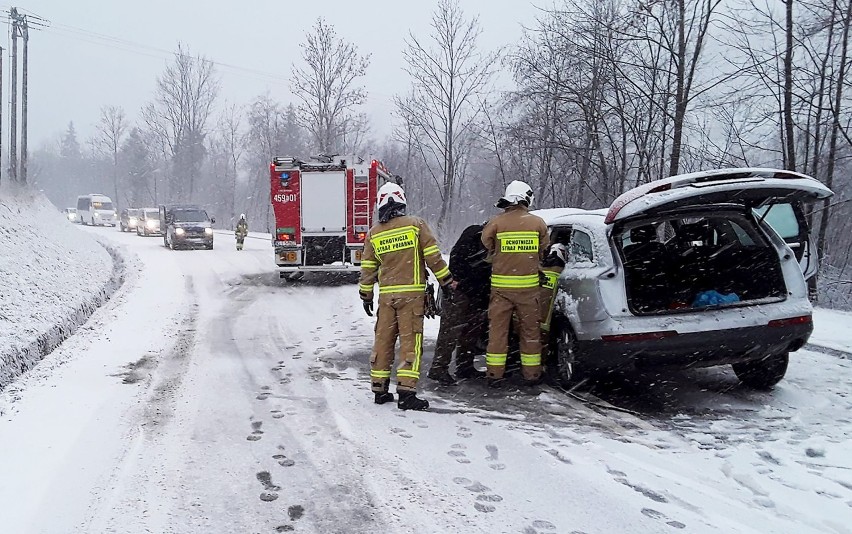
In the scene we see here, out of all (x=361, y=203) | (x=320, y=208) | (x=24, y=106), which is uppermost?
(x=24, y=106)

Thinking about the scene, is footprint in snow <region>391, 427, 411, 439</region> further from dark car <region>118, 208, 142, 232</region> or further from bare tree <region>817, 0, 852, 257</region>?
dark car <region>118, 208, 142, 232</region>

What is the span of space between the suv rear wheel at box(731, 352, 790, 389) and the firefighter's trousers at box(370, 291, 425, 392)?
2958 millimetres

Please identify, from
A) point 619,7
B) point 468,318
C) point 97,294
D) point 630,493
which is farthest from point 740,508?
point 619,7

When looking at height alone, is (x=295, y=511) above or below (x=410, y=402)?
below

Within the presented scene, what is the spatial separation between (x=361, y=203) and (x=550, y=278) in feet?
28.2

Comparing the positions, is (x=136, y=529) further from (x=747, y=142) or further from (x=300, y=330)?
(x=747, y=142)

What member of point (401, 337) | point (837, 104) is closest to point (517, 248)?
point (401, 337)

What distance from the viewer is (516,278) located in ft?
19.0

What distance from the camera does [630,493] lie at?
3.63 metres

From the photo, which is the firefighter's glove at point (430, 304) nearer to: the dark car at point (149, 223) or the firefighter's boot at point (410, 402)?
the firefighter's boot at point (410, 402)

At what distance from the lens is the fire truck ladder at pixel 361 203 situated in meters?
14.1

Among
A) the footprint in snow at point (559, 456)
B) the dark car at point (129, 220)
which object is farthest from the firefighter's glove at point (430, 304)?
the dark car at point (129, 220)

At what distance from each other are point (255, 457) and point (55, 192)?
387 feet

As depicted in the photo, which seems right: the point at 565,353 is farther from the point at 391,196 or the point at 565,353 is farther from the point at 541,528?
the point at 541,528
